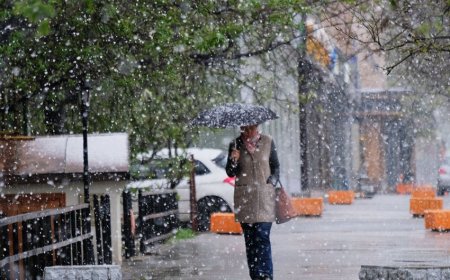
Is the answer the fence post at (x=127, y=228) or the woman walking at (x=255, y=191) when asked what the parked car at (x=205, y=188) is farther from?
the woman walking at (x=255, y=191)

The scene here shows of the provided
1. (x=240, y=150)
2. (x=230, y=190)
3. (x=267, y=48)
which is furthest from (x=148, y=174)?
(x=240, y=150)

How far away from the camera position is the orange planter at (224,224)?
20.3 metres

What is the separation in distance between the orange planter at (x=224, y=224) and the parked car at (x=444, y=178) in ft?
74.0

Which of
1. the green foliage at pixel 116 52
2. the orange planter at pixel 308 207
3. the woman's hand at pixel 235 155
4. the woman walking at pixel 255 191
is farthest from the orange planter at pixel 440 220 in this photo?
the woman's hand at pixel 235 155

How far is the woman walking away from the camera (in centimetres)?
1120

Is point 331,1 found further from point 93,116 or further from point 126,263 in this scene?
point 126,263

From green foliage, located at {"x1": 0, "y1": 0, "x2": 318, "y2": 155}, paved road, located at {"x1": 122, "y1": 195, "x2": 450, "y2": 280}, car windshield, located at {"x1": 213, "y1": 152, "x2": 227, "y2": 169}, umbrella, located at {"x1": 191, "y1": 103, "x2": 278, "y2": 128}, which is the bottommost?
paved road, located at {"x1": 122, "y1": 195, "x2": 450, "y2": 280}

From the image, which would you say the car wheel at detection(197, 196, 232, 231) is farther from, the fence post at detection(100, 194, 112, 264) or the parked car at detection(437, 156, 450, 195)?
the parked car at detection(437, 156, 450, 195)

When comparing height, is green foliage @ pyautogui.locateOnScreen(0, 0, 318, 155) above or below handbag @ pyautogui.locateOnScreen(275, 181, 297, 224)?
above

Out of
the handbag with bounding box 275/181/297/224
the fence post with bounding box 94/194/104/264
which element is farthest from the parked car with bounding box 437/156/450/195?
the handbag with bounding box 275/181/297/224

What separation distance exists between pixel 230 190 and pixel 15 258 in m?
12.7

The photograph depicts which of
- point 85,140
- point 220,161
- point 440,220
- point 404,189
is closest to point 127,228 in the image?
point 85,140

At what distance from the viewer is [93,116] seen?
59.1 ft

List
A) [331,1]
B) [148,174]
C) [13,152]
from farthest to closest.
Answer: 1. [148,174]
2. [331,1]
3. [13,152]
